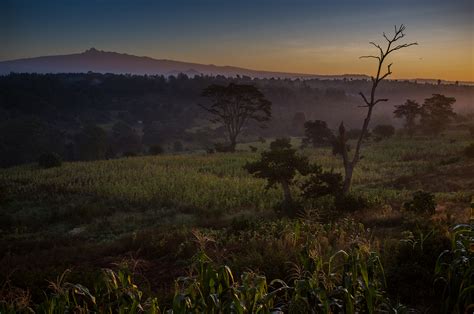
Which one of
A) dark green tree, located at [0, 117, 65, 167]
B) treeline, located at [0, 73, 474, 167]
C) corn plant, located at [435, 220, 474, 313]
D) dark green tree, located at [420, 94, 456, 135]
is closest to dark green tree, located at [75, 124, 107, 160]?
treeline, located at [0, 73, 474, 167]

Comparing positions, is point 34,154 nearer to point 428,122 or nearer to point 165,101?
point 165,101

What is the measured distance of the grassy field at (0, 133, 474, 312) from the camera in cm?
1020

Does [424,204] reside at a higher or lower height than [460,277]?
lower

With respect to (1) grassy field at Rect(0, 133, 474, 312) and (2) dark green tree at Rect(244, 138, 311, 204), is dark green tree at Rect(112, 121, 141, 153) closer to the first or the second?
(1) grassy field at Rect(0, 133, 474, 312)

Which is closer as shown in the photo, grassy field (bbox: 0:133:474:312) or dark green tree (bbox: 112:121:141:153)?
grassy field (bbox: 0:133:474:312)

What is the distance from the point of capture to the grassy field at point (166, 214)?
10195 mm

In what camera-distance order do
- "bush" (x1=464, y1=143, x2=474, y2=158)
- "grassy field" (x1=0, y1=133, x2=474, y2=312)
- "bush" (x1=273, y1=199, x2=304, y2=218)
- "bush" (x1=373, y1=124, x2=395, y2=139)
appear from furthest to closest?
1. "bush" (x1=373, y1=124, x2=395, y2=139)
2. "bush" (x1=464, y1=143, x2=474, y2=158)
3. "bush" (x1=273, y1=199, x2=304, y2=218)
4. "grassy field" (x1=0, y1=133, x2=474, y2=312)

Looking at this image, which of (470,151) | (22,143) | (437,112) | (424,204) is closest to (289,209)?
(424,204)

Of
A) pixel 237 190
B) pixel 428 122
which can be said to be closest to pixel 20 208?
pixel 237 190

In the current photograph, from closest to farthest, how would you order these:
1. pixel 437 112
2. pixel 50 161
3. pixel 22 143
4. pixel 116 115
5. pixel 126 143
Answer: pixel 50 161 < pixel 437 112 < pixel 22 143 < pixel 126 143 < pixel 116 115

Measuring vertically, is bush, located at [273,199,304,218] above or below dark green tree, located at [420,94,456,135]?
below

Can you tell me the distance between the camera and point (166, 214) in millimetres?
19875

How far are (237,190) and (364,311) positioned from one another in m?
18.5

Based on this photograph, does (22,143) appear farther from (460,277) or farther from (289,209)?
(460,277)
